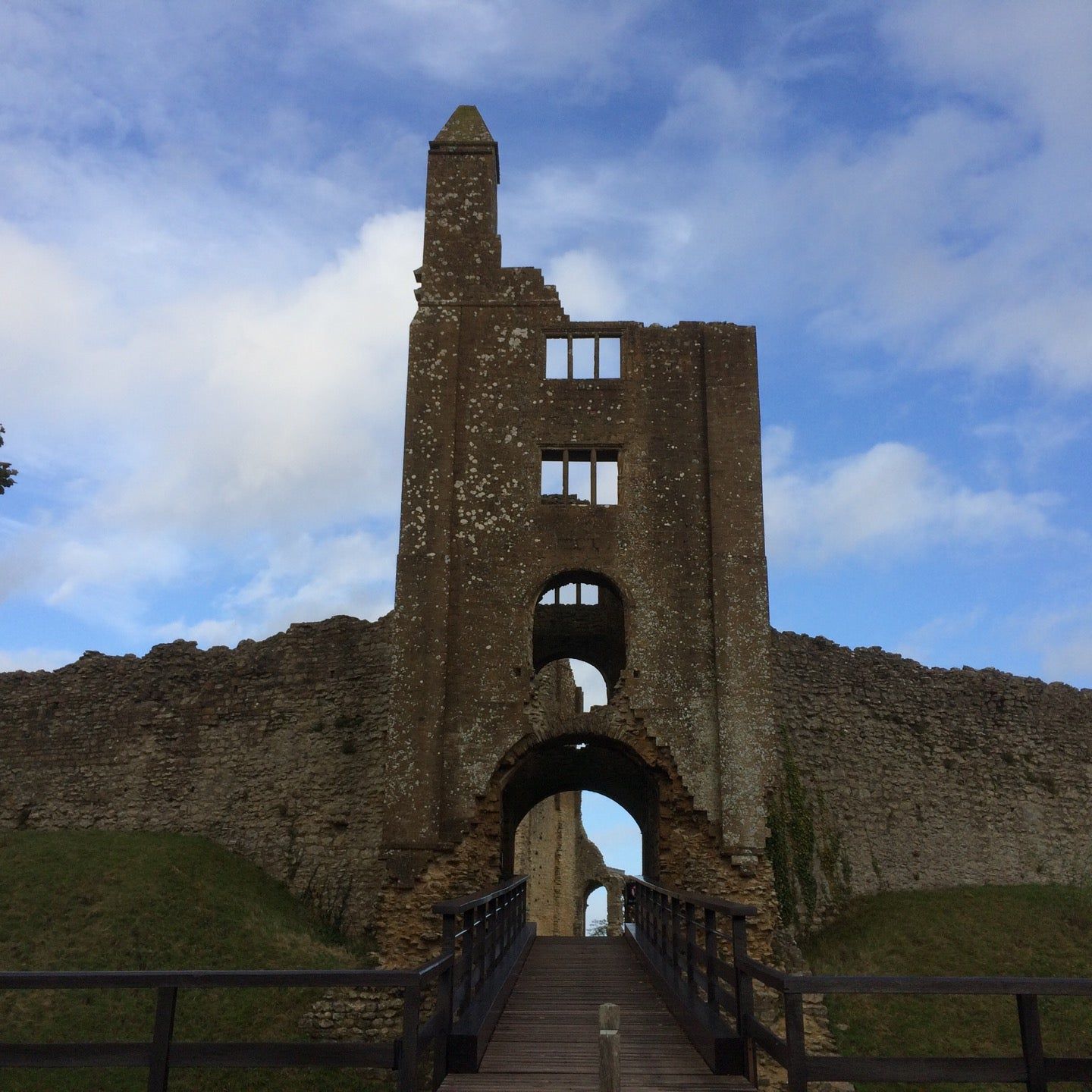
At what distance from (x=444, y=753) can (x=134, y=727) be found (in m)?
10.3

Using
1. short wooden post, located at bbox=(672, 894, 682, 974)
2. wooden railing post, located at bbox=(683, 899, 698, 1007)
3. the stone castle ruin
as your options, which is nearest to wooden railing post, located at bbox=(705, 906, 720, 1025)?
wooden railing post, located at bbox=(683, 899, 698, 1007)

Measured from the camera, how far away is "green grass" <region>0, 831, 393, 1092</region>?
12852mm

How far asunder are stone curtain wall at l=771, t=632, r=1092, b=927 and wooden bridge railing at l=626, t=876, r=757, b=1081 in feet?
25.2

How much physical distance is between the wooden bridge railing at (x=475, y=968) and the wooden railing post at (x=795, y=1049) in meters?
2.69

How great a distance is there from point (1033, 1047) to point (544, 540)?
1092 centimetres

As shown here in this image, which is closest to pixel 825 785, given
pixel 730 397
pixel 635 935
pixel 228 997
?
pixel 635 935

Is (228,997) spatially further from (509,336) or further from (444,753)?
(509,336)

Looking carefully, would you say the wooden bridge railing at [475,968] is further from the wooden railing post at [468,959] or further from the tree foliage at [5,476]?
the tree foliage at [5,476]

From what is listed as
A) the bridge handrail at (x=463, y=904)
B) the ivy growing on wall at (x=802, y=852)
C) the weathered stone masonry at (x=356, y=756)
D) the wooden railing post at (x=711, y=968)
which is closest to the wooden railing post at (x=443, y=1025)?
the bridge handrail at (x=463, y=904)

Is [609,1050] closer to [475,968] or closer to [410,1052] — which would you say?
[410,1052]

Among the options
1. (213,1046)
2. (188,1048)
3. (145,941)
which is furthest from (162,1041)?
(145,941)

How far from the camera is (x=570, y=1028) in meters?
9.45

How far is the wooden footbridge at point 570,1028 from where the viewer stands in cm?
621

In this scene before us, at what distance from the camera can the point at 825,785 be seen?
20891 millimetres
